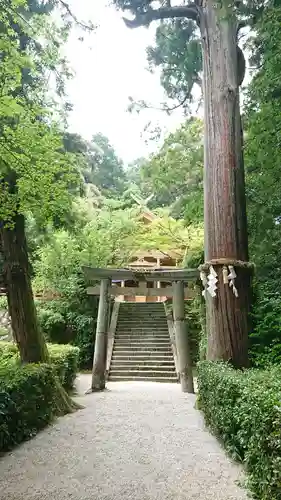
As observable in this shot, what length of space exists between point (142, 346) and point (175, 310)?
155 inches

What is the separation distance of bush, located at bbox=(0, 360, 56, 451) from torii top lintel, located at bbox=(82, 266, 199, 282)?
13.3ft

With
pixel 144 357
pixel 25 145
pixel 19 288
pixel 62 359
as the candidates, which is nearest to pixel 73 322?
pixel 144 357

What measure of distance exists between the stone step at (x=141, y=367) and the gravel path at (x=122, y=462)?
Answer: 18.7ft

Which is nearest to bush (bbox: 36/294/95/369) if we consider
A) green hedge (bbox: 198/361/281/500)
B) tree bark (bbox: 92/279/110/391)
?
tree bark (bbox: 92/279/110/391)

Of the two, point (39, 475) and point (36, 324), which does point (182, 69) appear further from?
point (39, 475)

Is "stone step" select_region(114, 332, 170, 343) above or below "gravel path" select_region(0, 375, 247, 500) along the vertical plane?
above

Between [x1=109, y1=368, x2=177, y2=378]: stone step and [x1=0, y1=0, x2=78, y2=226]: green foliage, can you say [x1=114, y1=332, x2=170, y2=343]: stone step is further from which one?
[x1=0, y1=0, x2=78, y2=226]: green foliage

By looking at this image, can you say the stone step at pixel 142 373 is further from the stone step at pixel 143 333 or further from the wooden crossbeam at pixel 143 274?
the wooden crossbeam at pixel 143 274

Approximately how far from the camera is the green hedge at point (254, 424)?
9.07 ft

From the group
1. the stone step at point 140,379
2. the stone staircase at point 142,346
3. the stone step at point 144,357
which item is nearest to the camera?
the stone step at point 140,379

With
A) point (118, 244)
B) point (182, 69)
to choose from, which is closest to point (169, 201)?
point (118, 244)

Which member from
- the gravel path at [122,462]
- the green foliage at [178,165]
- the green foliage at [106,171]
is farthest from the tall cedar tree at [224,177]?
the green foliage at [106,171]

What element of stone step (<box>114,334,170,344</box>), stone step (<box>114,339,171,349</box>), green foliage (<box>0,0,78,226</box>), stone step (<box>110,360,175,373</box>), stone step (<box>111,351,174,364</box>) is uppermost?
green foliage (<box>0,0,78,226</box>)

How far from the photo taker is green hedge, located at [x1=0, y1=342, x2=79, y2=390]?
321 inches
